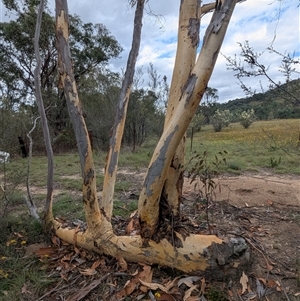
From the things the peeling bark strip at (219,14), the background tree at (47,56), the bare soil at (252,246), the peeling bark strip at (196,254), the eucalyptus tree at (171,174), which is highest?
the background tree at (47,56)

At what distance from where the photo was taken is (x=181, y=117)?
204 centimetres

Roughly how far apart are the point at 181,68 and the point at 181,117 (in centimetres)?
55

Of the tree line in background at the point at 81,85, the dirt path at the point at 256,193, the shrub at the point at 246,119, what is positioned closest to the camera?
the dirt path at the point at 256,193

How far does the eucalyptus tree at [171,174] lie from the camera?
196 cm

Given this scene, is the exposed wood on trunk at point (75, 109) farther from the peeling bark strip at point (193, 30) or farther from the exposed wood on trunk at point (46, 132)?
the peeling bark strip at point (193, 30)

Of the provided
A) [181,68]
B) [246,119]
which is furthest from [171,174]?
[246,119]

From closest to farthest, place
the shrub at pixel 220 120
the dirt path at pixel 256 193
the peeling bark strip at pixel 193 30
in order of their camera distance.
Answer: the peeling bark strip at pixel 193 30
the dirt path at pixel 256 193
the shrub at pixel 220 120

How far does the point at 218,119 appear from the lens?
2650 cm

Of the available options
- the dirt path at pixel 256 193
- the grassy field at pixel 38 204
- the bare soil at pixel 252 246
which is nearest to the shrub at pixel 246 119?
the grassy field at pixel 38 204

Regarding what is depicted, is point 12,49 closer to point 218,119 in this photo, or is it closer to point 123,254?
point 123,254

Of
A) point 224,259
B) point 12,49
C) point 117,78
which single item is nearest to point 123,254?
point 224,259

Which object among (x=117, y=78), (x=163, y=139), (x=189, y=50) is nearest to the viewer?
(x=163, y=139)

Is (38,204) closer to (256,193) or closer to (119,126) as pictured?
(119,126)

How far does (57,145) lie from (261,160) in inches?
370
